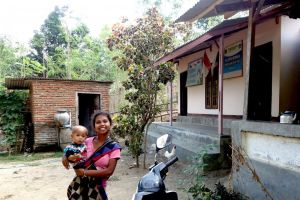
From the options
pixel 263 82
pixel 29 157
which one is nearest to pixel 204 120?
pixel 263 82

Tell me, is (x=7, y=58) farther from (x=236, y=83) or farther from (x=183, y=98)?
(x=236, y=83)

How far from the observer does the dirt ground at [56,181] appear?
5.51m

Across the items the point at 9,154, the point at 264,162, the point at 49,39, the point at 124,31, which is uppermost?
the point at 49,39

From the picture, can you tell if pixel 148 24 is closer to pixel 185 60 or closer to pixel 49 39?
pixel 185 60

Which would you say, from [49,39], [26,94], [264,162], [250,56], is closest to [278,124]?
[264,162]

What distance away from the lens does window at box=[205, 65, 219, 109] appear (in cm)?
904

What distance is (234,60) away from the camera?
785 cm

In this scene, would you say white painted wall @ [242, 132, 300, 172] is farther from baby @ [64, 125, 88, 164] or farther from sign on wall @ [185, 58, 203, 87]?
sign on wall @ [185, 58, 203, 87]

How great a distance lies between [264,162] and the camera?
157 inches

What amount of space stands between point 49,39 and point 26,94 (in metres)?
13.8

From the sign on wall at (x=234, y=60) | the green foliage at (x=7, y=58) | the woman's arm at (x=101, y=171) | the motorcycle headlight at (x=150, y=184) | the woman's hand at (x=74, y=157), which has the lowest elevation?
the motorcycle headlight at (x=150, y=184)

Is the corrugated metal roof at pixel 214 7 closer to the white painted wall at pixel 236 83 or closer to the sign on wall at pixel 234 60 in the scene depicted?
the white painted wall at pixel 236 83

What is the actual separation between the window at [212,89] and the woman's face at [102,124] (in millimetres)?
6814

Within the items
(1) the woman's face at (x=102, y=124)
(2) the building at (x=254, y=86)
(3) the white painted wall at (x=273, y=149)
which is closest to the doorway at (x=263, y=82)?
(2) the building at (x=254, y=86)
